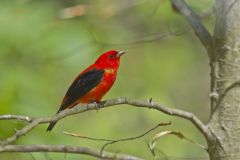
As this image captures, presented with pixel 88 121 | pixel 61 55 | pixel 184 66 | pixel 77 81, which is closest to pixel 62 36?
pixel 61 55

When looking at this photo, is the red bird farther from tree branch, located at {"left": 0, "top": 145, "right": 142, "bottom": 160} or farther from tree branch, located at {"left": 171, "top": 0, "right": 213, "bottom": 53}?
tree branch, located at {"left": 0, "top": 145, "right": 142, "bottom": 160}

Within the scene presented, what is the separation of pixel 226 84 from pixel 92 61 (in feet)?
10.4

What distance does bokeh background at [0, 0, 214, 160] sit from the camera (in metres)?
4.88

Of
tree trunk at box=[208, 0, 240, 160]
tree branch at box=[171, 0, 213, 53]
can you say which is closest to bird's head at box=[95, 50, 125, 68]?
tree branch at box=[171, 0, 213, 53]

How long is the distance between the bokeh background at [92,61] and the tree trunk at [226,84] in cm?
43

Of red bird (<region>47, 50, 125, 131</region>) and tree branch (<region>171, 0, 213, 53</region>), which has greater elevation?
tree branch (<region>171, 0, 213, 53</region>)

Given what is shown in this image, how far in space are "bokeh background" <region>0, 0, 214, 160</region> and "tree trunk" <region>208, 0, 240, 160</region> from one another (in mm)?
433

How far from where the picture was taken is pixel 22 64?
5.84 metres

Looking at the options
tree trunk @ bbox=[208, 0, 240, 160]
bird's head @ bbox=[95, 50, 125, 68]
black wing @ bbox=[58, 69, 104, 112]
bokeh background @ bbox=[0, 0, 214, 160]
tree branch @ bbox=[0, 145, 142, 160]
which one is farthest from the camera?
bird's head @ bbox=[95, 50, 125, 68]

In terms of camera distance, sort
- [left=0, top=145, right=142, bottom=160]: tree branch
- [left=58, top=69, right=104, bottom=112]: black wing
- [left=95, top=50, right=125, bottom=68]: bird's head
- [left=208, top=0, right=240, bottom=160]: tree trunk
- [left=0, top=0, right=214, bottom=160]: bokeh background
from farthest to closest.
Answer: [left=95, top=50, right=125, bottom=68]: bird's head, [left=58, top=69, right=104, bottom=112]: black wing, [left=0, top=0, right=214, bottom=160]: bokeh background, [left=208, top=0, right=240, bottom=160]: tree trunk, [left=0, top=145, right=142, bottom=160]: tree branch

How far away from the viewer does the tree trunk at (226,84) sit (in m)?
3.21

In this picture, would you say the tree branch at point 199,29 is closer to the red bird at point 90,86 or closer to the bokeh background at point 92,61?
the bokeh background at point 92,61

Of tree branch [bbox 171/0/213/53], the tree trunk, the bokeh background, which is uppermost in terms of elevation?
tree branch [bbox 171/0/213/53]

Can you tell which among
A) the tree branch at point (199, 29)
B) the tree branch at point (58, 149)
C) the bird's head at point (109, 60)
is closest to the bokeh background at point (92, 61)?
the bird's head at point (109, 60)
